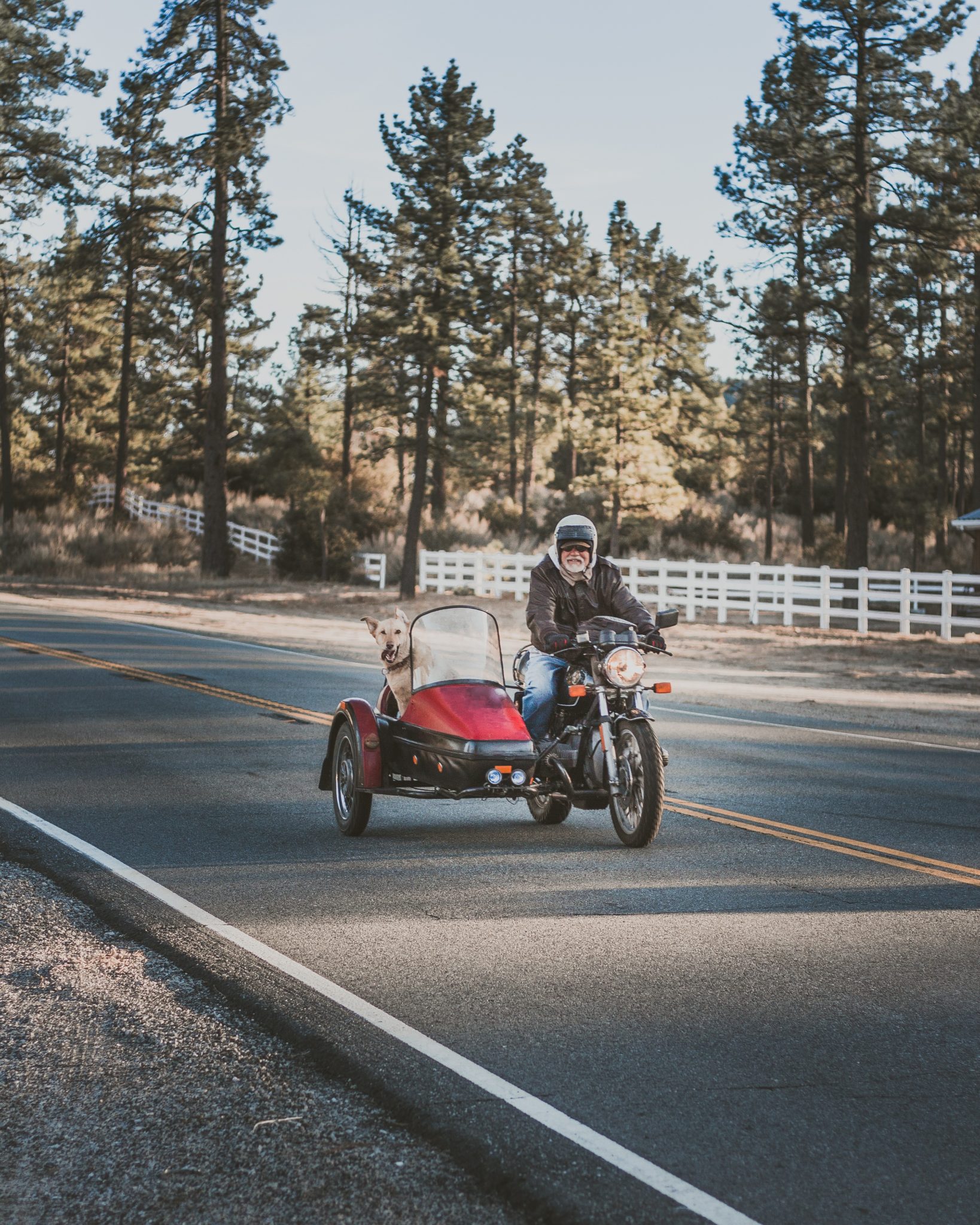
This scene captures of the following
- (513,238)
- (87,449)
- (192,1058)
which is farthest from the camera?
(87,449)

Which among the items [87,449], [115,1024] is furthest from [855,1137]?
[87,449]

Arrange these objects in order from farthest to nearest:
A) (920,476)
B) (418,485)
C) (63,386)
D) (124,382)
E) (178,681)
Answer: (63,386), (124,382), (920,476), (418,485), (178,681)

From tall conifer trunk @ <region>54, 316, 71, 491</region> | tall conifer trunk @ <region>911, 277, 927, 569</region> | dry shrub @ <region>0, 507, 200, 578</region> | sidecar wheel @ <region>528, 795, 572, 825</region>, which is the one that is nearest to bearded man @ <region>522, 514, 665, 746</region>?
sidecar wheel @ <region>528, 795, 572, 825</region>

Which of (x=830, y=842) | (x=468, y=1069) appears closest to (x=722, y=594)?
(x=830, y=842)

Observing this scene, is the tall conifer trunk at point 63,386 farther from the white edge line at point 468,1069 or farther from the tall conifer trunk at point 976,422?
the white edge line at point 468,1069

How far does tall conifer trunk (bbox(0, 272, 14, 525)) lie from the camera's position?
56438mm

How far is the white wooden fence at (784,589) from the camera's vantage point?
28438 millimetres

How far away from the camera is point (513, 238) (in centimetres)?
6356

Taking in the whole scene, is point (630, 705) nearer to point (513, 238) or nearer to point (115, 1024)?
point (115, 1024)

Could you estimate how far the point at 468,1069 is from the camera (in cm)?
469

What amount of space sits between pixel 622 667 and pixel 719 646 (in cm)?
2016

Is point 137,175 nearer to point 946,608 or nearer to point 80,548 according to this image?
point 80,548

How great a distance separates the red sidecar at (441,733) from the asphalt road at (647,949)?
367 mm

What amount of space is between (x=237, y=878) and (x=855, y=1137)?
417 cm
